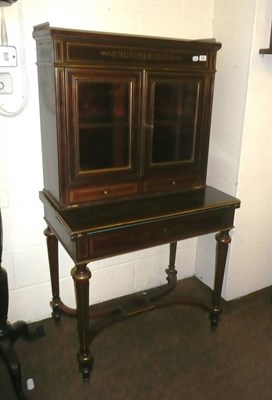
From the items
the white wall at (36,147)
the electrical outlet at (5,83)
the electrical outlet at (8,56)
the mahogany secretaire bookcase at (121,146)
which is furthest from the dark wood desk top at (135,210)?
the electrical outlet at (8,56)

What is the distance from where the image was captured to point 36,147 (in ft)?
5.92

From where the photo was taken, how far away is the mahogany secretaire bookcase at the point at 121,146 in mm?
1463

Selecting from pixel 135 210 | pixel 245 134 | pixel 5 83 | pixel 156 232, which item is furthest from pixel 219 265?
pixel 5 83

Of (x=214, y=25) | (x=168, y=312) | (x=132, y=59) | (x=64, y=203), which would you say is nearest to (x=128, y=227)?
(x=64, y=203)

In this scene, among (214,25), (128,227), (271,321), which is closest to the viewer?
(128,227)

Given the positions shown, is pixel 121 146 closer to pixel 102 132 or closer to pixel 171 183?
pixel 102 132

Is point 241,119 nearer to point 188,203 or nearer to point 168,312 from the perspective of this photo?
point 188,203

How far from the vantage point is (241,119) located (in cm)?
194

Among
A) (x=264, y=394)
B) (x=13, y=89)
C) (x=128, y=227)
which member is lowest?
(x=264, y=394)

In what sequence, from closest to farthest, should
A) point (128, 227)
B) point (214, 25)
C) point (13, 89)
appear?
point (128, 227), point (13, 89), point (214, 25)

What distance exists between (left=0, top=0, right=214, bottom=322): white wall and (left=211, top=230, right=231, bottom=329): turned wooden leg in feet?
1.86

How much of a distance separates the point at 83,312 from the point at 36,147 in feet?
2.79

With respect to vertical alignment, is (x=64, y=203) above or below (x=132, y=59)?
below

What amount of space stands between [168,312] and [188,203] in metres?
0.90
